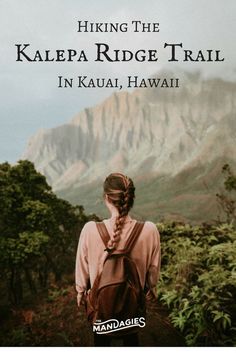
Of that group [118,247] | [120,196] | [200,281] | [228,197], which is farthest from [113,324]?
[228,197]

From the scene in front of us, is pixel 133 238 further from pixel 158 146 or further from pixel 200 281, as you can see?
pixel 158 146

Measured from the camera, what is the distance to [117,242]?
3982mm

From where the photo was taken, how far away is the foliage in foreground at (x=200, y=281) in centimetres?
464

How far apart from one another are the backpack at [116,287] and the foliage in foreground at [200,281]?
2.76ft

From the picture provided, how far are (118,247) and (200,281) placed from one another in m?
1.25

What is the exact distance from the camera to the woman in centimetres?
399

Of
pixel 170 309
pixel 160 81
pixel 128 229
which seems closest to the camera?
pixel 128 229

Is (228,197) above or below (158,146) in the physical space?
below

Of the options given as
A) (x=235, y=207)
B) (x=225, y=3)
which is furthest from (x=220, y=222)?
(x=225, y=3)

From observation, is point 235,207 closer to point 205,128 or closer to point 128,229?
point 205,128

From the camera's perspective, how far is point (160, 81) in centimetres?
527

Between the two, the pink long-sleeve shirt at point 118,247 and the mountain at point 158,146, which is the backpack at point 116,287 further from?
the mountain at point 158,146

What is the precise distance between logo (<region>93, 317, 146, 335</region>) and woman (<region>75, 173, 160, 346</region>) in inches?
10.0
